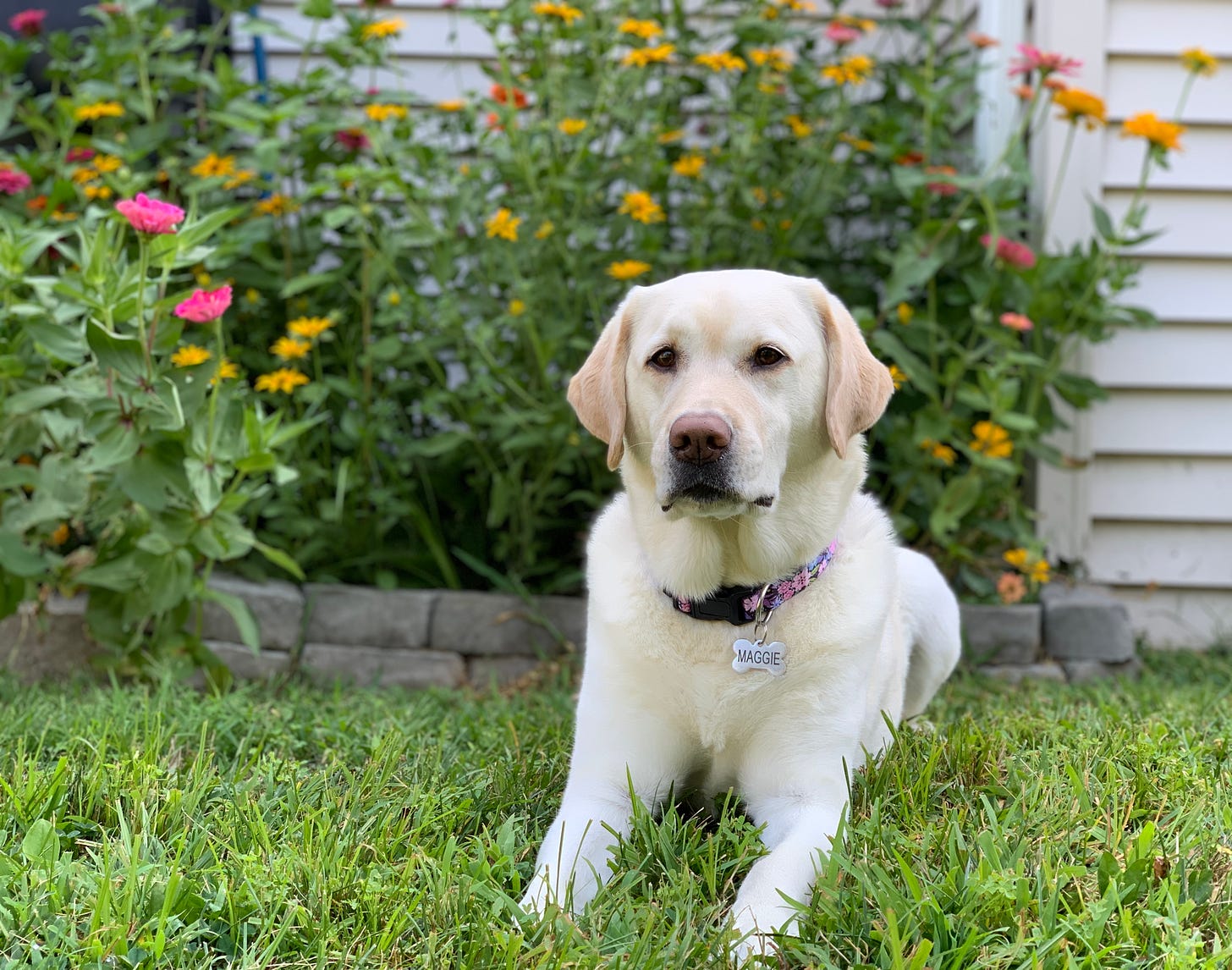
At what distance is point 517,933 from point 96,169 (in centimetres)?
320

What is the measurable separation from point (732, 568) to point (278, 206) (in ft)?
8.32

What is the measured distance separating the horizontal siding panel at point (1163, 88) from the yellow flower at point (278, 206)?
2985 millimetres

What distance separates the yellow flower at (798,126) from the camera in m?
4.13

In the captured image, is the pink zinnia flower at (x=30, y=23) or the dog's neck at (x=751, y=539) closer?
the dog's neck at (x=751, y=539)

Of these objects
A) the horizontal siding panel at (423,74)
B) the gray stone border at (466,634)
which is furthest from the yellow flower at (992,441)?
the horizontal siding panel at (423,74)

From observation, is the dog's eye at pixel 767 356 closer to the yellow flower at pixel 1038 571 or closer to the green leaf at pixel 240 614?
the green leaf at pixel 240 614

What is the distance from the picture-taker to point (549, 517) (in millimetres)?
4266

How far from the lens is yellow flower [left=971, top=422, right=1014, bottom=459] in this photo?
3900 mm

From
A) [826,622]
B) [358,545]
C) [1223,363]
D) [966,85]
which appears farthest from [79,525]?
[1223,363]

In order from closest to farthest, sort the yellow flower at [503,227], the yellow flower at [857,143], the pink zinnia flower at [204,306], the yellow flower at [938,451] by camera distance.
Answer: the pink zinnia flower at [204,306]
the yellow flower at [503,227]
the yellow flower at [938,451]
the yellow flower at [857,143]

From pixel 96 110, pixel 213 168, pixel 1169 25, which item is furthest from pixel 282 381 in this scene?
pixel 1169 25

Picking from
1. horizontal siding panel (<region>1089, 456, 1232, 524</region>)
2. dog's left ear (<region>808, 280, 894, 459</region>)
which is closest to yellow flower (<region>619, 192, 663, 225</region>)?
dog's left ear (<region>808, 280, 894, 459</region>)

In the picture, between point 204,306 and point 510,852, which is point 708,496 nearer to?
point 510,852

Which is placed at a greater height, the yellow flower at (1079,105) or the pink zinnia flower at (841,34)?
the pink zinnia flower at (841,34)
